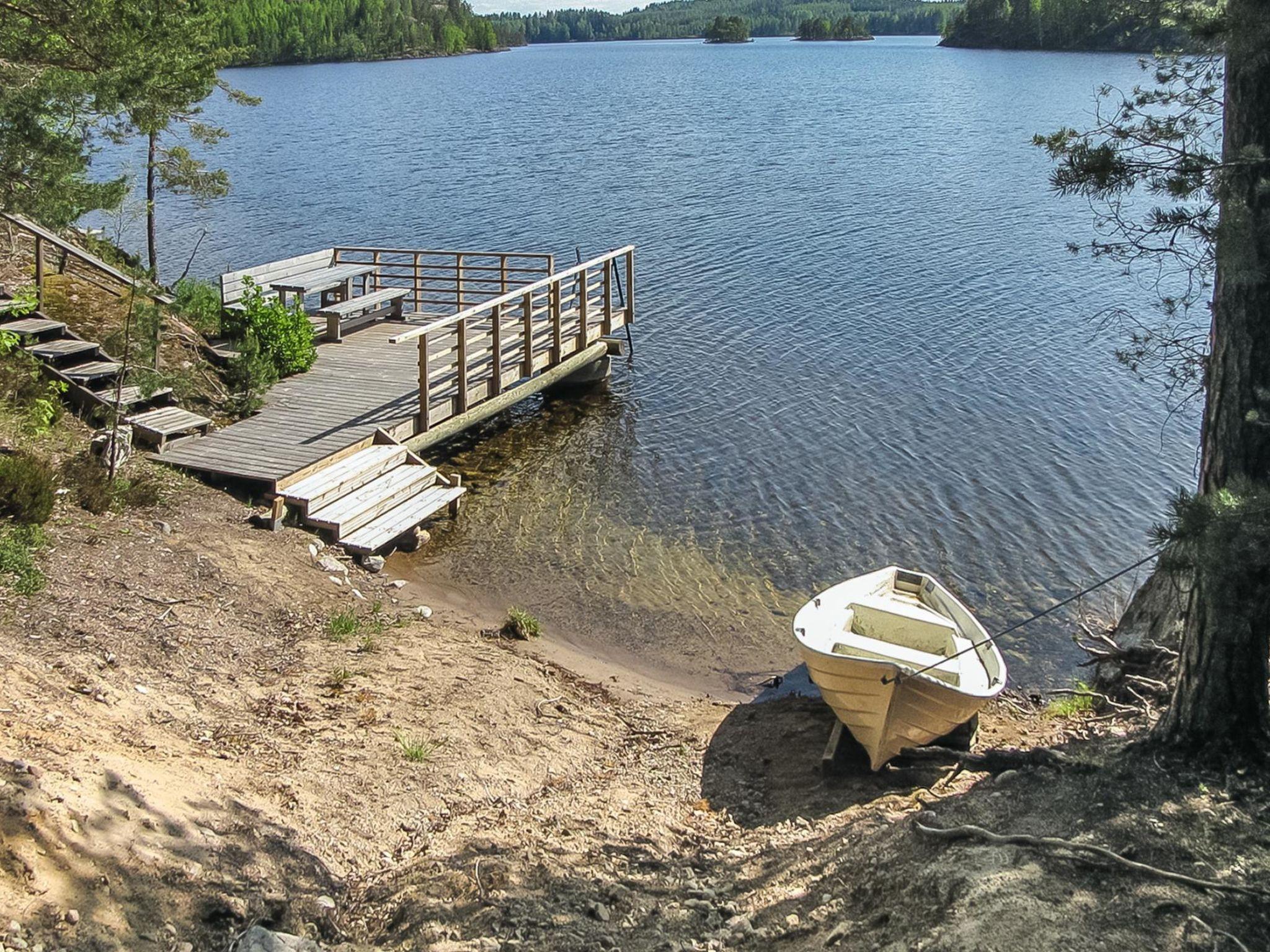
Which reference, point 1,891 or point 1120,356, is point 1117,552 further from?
point 1,891

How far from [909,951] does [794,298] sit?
20.6 meters

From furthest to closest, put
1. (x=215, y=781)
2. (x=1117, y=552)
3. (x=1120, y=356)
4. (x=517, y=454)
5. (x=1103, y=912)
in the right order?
(x=517, y=454) < (x=1117, y=552) < (x=215, y=781) < (x=1120, y=356) < (x=1103, y=912)

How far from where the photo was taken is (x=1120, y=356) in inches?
236

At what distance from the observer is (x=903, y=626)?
9398mm

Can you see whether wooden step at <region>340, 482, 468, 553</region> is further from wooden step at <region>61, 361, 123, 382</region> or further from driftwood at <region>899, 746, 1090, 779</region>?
driftwood at <region>899, 746, 1090, 779</region>

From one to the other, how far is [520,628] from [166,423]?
521 cm

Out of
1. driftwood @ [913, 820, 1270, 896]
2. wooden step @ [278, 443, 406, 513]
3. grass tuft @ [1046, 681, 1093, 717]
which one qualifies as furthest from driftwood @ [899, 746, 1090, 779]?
wooden step @ [278, 443, 406, 513]

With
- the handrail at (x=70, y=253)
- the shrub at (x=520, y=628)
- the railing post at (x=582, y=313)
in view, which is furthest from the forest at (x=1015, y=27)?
the shrub at (x=520, y=628)

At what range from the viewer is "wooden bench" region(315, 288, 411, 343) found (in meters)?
17.2

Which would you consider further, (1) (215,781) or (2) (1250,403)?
(1) (215,781)

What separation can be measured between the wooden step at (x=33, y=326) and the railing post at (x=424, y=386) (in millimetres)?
4244

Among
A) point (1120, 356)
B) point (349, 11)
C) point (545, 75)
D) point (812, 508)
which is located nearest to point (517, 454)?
point (812, 508)

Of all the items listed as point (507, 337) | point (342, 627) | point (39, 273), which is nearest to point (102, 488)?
point (342, 627)

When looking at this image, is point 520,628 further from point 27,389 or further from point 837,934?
point 27,389
